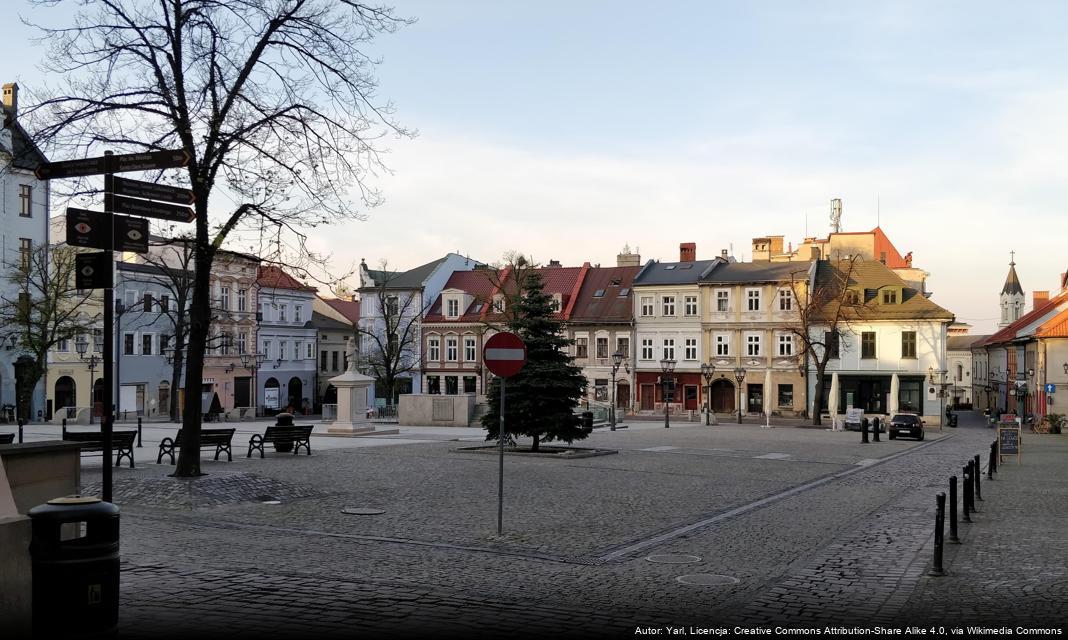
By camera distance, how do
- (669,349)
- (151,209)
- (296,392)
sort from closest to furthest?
1. (151,209)
2. (669,349)
3. (296,392)

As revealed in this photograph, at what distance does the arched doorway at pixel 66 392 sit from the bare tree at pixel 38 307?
11.0 ft

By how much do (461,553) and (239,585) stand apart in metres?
2.94

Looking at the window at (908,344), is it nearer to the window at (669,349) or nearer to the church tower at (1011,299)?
the window at (669,349)

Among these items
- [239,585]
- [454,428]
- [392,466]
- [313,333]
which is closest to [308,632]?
[239,585]

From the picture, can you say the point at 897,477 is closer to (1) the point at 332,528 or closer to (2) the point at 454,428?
(1) the point at 332,528

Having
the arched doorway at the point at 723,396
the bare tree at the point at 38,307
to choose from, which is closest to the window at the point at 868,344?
the arched doorway at the point at 723,396

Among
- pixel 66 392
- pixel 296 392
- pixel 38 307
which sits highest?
pixel 38 307

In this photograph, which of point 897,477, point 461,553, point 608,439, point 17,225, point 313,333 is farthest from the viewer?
point 313,333

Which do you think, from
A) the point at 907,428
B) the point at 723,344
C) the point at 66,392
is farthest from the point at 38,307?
the point at 723,344

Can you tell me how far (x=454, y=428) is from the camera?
4578 cm

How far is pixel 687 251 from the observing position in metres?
73.7

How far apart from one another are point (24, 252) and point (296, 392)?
29.1 m

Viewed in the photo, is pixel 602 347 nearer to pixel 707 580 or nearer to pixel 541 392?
pixel 541 392

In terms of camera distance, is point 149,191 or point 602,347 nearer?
point 149,191
